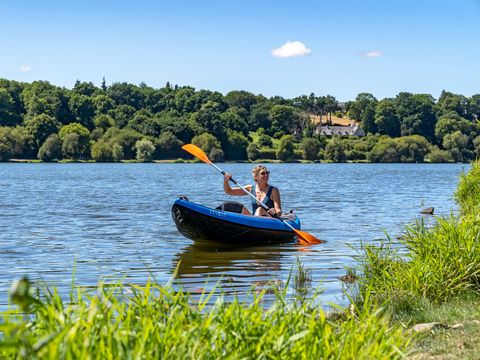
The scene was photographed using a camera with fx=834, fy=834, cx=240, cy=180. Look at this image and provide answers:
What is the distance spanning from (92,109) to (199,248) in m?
111

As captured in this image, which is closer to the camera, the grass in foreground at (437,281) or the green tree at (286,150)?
the grass in foreground at (437,281)

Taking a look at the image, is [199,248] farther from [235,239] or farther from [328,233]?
[328,233]

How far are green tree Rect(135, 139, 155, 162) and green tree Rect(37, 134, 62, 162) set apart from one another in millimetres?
10049

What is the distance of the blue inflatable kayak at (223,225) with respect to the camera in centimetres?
1362

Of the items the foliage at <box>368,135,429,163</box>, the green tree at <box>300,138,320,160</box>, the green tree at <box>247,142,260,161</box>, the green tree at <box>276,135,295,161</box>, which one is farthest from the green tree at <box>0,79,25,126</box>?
the foliage at <box>368,135,429,163</box>

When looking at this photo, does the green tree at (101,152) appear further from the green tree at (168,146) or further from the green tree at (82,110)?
the green tree at (82,110)

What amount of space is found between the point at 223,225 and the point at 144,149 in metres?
89.9

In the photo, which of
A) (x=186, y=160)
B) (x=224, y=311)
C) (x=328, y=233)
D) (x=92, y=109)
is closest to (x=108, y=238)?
(x=328, y=233)

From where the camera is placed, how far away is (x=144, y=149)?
337 feet

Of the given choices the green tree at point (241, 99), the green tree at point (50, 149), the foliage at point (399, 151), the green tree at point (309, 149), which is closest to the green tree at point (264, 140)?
the green tree at point (309, 149)

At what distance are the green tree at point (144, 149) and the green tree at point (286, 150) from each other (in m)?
19.3

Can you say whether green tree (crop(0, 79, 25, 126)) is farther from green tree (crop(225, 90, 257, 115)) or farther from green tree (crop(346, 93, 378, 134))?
green tree (crop(346, 93, 378, 134))

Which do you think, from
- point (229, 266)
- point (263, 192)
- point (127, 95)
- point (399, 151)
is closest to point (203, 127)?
point (127, 95)

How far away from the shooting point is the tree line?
106 metres
